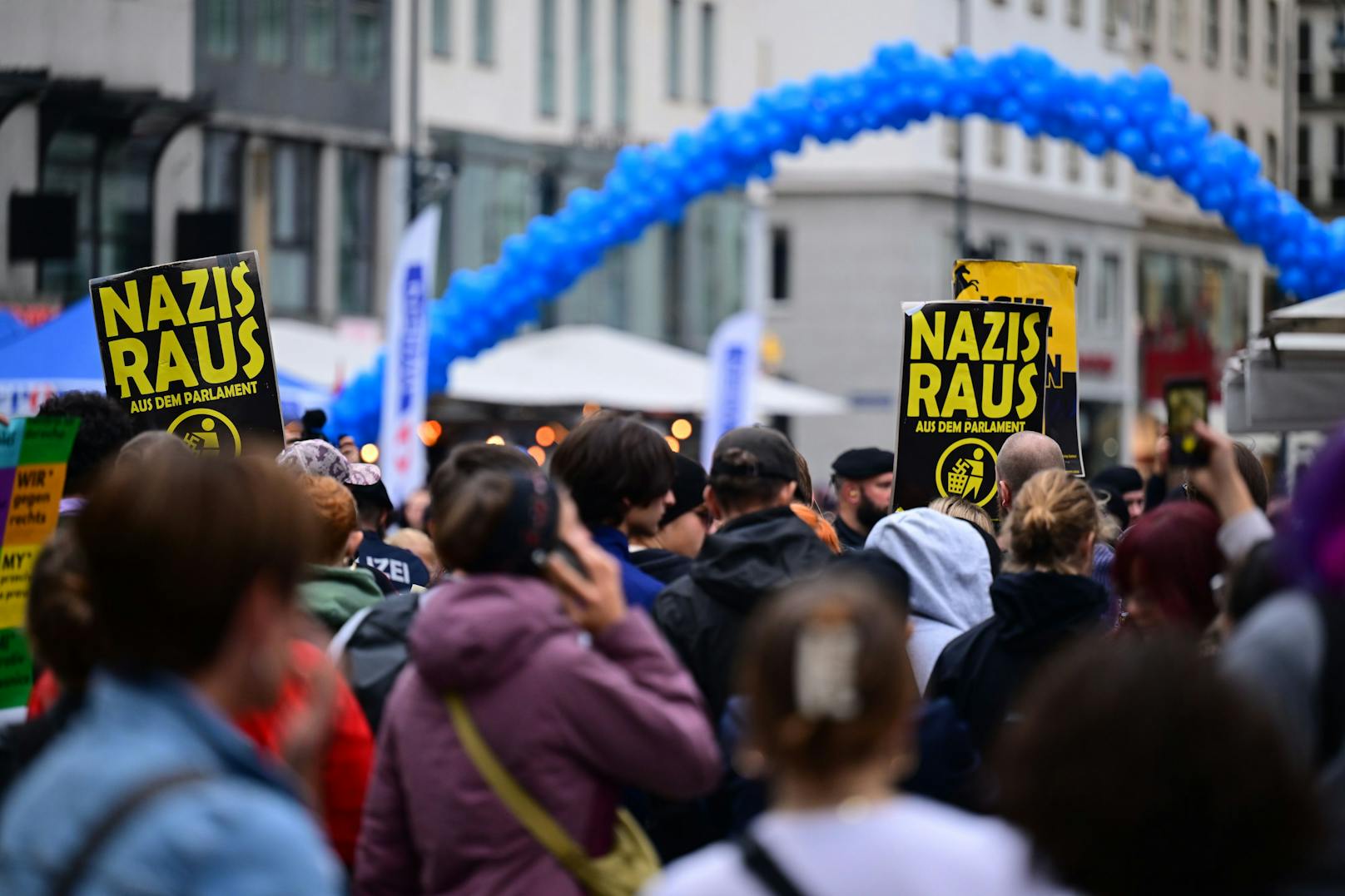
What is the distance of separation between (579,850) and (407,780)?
36 centimetres

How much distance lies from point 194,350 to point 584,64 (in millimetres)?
30485

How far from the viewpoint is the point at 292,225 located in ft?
106

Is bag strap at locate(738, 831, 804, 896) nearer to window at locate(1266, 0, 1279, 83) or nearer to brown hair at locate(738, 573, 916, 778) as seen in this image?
brown hair at locate(738, 573, 916, 778)

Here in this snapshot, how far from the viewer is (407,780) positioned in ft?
14.3

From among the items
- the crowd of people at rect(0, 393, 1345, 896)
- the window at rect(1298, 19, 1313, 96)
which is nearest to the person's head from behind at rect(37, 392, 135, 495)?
Result: the crowd of people at rect(0, 393, 1345, 896)

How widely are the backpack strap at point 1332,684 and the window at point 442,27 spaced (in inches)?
1288

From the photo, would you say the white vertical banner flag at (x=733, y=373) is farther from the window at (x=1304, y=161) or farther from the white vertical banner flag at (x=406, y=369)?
the window at (x=1304, y=161)

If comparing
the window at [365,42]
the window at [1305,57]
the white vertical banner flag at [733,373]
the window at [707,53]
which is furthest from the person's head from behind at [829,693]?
the window at [1305,57]

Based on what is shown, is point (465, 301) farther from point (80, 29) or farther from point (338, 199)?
point (338, 199)

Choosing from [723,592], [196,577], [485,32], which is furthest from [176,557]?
[485,32]

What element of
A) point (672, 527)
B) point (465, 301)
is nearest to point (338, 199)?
point (465, 301)

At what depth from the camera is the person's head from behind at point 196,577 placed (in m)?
2.88

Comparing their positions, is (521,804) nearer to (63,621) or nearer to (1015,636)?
(63,621)

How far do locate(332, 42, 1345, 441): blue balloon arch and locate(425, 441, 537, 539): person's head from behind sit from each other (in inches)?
490
